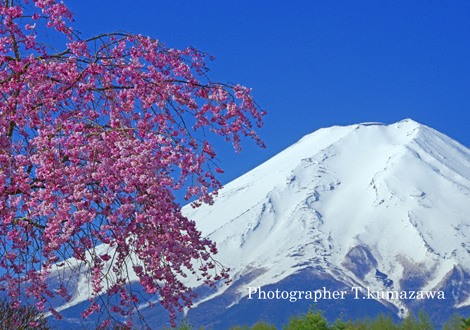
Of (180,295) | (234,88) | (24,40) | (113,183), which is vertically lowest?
(180,295)

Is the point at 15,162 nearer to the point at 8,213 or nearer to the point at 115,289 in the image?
the point at 8,213

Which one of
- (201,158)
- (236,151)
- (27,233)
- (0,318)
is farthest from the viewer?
(0,318)

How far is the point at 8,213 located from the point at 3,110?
4.53 feet

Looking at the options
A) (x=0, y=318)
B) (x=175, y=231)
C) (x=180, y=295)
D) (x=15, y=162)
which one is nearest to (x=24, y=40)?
(x=15, y=162)

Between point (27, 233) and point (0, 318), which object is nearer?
point (27, 233)

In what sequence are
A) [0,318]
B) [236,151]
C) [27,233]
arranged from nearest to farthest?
[27,233], [236,151], [0,318]

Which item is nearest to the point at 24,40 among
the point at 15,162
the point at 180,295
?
the point at 15,162

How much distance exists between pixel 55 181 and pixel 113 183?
62cm

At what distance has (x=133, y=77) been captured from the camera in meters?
10.2

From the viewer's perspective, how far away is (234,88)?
11.0 m

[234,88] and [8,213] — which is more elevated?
[234,88]

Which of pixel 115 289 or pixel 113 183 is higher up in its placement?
pixel 113 183

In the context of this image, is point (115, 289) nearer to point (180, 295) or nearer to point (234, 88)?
point (180, 295)

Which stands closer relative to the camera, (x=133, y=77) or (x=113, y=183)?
(x=113, y=183)
